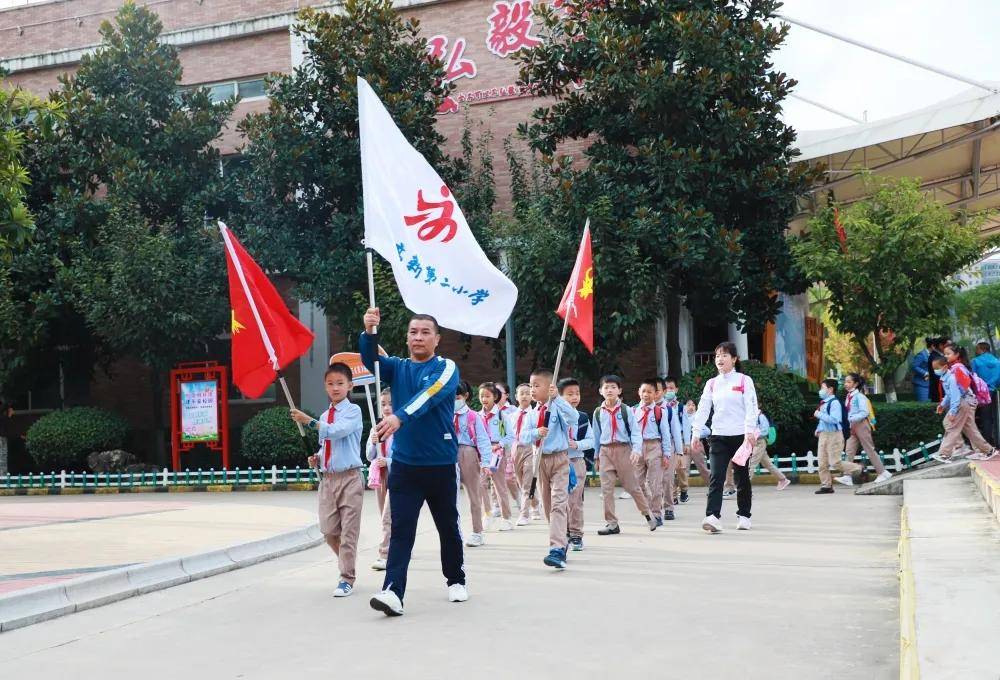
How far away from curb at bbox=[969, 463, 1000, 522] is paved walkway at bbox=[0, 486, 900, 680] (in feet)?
3.04

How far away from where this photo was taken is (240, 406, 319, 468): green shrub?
22.7 metres

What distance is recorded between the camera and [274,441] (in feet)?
74.6

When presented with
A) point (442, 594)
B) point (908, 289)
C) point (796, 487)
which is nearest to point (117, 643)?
point (442, 594)

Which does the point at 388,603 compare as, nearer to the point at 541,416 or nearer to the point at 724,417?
the point at 541,416

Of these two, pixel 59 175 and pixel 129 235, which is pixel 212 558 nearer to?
pixel 129 235

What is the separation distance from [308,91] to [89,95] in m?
5.23

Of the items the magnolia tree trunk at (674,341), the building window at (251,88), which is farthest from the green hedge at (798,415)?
the building window at (251,88)

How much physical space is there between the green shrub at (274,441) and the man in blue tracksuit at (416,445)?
15673 millimetres

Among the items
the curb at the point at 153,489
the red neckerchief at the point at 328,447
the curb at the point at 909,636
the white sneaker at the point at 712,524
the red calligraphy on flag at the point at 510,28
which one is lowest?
the curb at the point at 153,489

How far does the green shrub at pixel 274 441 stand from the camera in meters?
22.7

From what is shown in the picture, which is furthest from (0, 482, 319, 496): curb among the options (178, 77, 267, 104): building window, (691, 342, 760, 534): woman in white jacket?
(691, 342, 760, 534): woman in white jacket

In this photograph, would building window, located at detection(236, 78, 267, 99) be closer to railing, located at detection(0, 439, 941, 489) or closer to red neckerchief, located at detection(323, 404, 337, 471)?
railing, located at detection(0, 439, 941, 489)

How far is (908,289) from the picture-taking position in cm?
2019

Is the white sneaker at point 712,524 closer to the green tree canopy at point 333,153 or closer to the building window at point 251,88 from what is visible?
the green tree canopy at point 333,153
